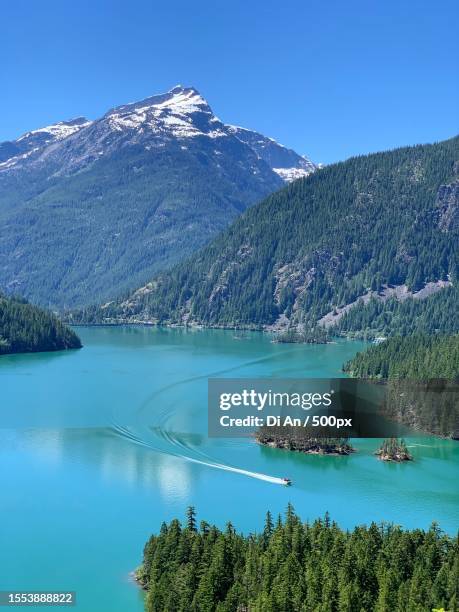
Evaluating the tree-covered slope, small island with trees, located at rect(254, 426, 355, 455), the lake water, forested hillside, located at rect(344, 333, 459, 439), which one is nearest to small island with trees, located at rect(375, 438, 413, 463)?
the lake water

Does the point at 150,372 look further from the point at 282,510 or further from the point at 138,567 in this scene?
the point at 138,567

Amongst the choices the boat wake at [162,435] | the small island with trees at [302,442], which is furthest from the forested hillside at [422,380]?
the boat wake at [162,435]

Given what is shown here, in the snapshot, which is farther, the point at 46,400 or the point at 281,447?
the point at 46,400

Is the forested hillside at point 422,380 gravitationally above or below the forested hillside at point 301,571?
above

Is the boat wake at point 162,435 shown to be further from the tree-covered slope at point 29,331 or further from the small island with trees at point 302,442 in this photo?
the tree-covered slope at point 29,331

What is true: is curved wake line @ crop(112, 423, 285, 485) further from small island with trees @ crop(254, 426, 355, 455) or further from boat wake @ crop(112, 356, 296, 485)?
small island with trees @ crop(254, 426, 355, 455)

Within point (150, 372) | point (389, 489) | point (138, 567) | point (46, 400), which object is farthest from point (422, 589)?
point (150, 372)
